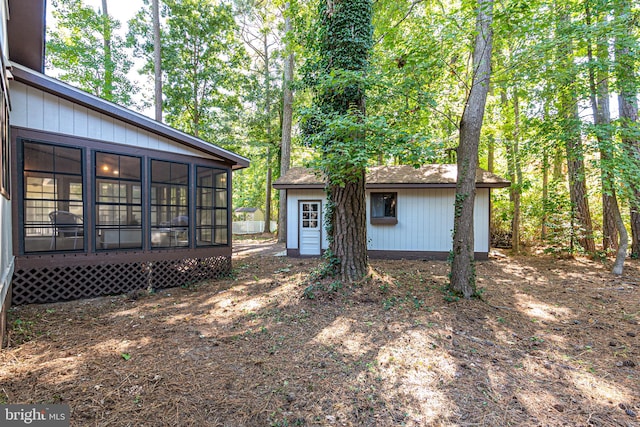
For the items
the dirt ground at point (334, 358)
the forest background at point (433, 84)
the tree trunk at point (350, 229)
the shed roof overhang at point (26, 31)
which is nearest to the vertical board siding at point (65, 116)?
the shed roof overhang at point (26, 31)

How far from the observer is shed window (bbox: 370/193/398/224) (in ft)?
29.0

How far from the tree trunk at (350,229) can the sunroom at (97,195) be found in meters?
2.96

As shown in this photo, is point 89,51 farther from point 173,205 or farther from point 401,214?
point 401,214

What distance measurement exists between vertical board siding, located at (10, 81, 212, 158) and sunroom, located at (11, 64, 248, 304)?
12mm

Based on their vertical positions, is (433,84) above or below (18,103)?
above

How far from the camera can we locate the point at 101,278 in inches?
190

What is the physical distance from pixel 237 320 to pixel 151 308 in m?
1.56

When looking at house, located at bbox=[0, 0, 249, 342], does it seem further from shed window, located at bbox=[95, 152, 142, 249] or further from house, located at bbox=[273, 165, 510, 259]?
house, located at bbox=[273, 165, 510, 259]

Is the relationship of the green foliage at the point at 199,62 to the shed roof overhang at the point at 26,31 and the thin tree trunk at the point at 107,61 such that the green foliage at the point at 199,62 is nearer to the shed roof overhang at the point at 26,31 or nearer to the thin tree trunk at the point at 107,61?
the thin tree trunk at the point at 107,61

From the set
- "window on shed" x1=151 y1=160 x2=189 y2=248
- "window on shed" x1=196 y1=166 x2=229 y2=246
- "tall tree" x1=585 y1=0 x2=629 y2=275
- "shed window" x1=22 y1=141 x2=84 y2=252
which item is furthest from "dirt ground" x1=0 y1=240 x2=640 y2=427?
"tall tree" x1=585 y1=0 x2=629 y2=275

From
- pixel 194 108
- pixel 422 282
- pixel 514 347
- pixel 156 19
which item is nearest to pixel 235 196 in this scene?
pixel 194 108

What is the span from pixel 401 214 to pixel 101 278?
24.4 ft

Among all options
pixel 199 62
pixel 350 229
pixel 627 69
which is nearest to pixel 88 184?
pixel 350 229

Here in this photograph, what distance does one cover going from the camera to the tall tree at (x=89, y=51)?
473 inches
